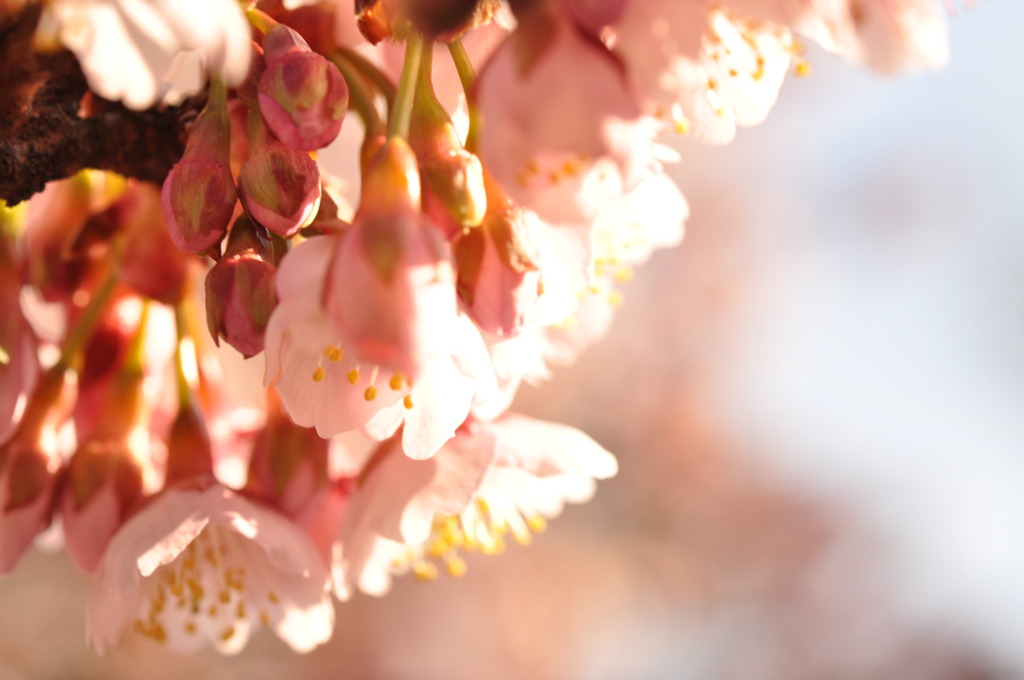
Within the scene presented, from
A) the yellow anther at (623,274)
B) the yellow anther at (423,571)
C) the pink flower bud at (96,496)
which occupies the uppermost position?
the yellow anther at (623,274)

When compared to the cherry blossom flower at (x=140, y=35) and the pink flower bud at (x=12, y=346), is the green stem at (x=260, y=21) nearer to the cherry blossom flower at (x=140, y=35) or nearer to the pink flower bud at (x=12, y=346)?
the cherry blossom flower at (x=140, y=35)

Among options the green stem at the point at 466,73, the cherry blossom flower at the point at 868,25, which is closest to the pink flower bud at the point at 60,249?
the green stem at the point at 466,73

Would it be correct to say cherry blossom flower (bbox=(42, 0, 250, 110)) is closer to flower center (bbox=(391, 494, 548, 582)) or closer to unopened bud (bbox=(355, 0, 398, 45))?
unopened bud (bbox=(355, 0, 398, 45))

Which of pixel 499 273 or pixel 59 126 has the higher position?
pixel 499 273

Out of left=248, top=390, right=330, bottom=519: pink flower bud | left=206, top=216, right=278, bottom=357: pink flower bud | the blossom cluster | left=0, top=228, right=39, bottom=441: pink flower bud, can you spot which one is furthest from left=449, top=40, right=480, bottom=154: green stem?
left=0, top=228, right=39, bottom=441: pink flower bud

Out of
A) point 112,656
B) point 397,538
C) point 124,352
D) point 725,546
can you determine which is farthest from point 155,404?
point 725,546

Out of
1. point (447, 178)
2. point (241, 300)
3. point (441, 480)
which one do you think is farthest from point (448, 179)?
point (441, 480)

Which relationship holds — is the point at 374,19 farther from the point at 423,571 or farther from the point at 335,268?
the point at 423,571
